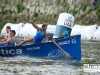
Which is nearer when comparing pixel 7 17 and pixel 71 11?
pixel 71 11

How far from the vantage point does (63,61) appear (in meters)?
22.5

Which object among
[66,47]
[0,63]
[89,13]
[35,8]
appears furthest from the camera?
[35,8]

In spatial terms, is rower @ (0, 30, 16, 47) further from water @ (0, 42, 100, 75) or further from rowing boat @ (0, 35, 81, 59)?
water @ (0, 42, 100, 75)

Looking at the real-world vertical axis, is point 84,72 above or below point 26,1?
below

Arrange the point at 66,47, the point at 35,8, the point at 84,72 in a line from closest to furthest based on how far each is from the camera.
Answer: the point at 84,72
the point at 66,47
the point at 35,8

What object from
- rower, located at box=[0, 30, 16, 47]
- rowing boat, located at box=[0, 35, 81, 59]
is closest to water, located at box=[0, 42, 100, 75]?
rowing boat, located at box=[0, 35, 81, 59]

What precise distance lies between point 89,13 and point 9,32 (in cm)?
1908

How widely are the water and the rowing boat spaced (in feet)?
1.05

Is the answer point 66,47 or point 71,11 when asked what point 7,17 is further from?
point 66,47

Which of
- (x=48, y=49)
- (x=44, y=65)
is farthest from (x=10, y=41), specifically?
(x=44, y=65)

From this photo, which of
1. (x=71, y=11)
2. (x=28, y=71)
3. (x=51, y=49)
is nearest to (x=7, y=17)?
(x=71, y=11)

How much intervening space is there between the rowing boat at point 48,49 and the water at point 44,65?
1.05 feet

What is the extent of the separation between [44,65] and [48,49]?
251 cm

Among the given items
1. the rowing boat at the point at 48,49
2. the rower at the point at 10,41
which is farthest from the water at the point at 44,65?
the rower at the point at 10,41
